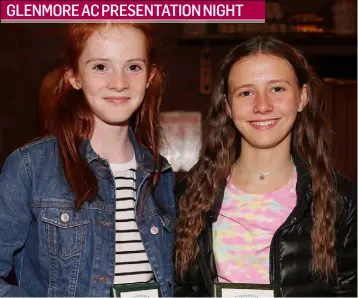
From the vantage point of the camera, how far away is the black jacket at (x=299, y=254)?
1.49 metres

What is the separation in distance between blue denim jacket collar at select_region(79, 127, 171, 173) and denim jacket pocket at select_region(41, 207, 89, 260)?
150mm

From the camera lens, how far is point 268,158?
161 centimetres

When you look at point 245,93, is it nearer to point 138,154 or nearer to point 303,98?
point 303,98

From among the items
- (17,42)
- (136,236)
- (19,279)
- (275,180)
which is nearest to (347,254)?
(275,180)

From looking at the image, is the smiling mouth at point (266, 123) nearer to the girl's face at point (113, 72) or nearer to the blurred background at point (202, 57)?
the girl's face at point (113, 72)

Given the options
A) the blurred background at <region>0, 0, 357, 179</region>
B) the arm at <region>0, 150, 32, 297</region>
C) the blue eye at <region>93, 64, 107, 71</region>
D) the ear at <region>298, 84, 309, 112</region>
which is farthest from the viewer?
the blurred background at <region>0, 0, 357, 179</region>

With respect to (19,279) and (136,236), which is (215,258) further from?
(19,279)

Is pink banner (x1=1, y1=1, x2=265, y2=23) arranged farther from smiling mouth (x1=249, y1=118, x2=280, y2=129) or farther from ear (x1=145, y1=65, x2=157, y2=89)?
smiling mouth (x1=249, y1=118, x2=280, y2=129)

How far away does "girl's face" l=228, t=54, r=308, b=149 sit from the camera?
1.54 meters

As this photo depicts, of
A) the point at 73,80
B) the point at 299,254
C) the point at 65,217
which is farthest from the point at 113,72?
the point at 299,254

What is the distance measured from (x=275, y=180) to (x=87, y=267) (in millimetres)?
516

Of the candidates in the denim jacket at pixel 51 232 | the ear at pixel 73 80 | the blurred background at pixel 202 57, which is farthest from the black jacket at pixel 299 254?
the blurred background at pixel 202 57

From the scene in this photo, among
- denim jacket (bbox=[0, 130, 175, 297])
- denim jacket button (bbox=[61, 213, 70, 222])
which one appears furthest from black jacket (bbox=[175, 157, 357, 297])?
denim jacket button (bbox=[61, 213, 70, 222])

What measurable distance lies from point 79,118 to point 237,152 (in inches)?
17.4
